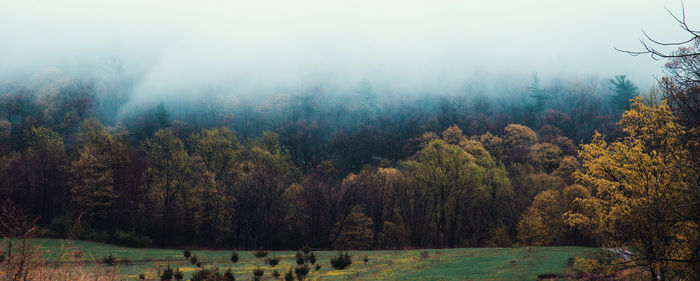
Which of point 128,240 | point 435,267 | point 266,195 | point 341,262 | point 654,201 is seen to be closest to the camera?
point 654,201

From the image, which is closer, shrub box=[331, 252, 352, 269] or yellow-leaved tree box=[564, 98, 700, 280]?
yellow-leaved tree box=[564, 98, 700, 280]

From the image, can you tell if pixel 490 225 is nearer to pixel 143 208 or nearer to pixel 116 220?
pixel 143 208

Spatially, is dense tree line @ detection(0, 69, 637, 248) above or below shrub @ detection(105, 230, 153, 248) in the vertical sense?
above

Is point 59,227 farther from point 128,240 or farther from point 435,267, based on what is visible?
point 435,267

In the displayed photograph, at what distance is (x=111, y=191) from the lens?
202 ft

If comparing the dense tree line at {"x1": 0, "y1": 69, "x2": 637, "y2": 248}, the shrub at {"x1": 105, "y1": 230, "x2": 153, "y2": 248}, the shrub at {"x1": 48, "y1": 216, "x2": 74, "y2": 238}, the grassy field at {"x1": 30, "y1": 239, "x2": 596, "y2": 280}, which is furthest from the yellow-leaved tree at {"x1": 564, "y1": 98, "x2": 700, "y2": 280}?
the shrub at {"x1": 48, "y1": 216, "x2": 74, "y2": 238}

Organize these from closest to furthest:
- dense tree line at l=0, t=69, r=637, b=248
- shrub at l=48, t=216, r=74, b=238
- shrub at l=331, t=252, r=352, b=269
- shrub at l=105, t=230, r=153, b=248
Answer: shrub at l=331, t=252, r=352, b=269 < shrub at l=105, t=230, r=153, b=248 < shrub at l=48, t=216, r=74, b=238 < dense tree line at l=0, t=69, r=637, b=248

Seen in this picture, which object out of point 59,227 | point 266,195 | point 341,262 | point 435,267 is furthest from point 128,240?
point 435,267

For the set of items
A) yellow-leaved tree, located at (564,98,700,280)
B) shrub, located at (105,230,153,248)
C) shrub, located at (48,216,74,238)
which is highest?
yellow-leaved tree, located at (564,98,700,280)

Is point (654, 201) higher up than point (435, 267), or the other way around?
point (654, 201)

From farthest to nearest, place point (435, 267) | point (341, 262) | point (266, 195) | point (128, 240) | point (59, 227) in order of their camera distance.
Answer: point (266, 195) → point (59, 227) → point (128, 240) → point (341, 262) → point (435, 267)

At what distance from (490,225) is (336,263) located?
4499 centimetres

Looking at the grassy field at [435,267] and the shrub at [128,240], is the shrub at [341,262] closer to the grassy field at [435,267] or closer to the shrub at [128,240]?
the grassy field at [435,267]

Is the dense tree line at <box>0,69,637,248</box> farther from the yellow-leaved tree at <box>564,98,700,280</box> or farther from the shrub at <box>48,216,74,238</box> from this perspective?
the yellow-leaved tree at <box>564,98,700,280</box>
